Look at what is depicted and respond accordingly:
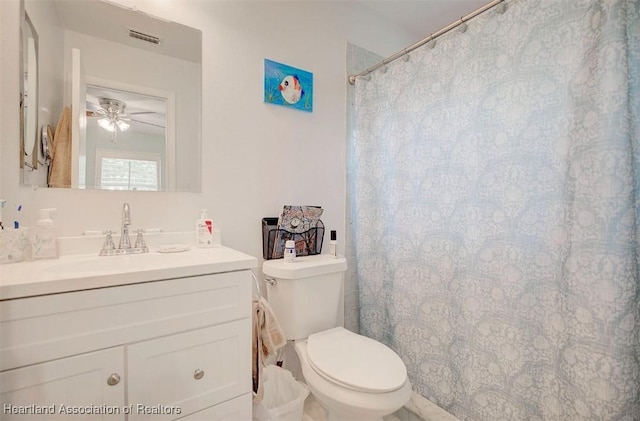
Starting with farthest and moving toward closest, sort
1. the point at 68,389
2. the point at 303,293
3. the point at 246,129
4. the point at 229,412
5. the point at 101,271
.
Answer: the point at 246,129 → the point at 303,293 → the point at 229,412 → the point at 101,271 → the point at 68,389

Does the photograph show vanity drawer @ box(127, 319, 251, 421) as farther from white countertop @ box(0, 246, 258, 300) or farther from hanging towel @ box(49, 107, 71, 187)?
hanging towel @ box(49, 107, 71, 187)

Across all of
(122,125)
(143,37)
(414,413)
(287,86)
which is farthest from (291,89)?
(414,413)

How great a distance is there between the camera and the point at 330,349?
1.24 metres

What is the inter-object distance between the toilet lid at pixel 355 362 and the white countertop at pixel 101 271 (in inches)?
20.3

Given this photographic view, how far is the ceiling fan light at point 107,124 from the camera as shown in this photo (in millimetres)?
1187

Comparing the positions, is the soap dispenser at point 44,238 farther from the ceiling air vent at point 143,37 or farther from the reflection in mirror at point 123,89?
the ceiling air vent at point 143,37

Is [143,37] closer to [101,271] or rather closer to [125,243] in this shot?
[125,243]

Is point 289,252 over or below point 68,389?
over

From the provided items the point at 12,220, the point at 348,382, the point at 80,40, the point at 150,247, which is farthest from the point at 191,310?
the point at 80,40

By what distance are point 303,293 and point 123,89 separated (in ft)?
3.93

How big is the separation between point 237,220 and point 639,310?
61.2 inches

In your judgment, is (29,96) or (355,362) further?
(355,362)

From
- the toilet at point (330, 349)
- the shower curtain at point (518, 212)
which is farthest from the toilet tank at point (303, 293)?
the shower curtain at point (518, 212)

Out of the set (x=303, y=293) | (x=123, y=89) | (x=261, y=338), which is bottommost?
(x=261, y=338)
